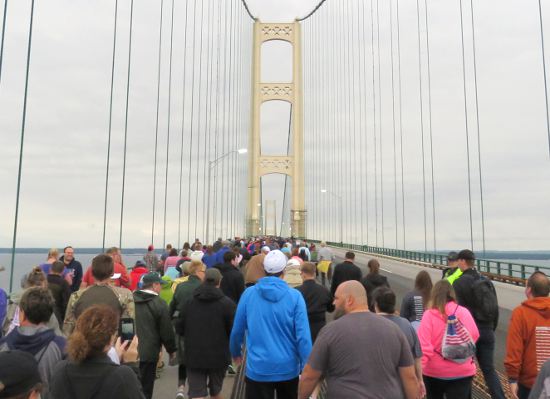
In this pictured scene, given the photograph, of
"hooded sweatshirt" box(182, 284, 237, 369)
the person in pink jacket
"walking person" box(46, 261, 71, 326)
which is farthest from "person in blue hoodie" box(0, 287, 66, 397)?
"walking person" box(46, 261, 71, 326)

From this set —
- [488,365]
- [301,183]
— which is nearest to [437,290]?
[488,365]

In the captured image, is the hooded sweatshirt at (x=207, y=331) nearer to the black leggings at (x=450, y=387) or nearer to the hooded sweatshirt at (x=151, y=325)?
the hooded sweatshirt at (x=151, y=325)

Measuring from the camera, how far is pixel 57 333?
3057 millimetres

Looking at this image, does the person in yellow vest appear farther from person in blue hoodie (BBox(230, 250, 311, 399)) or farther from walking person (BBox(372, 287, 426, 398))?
person in blue hoodie (BBox(230, 250, 311, 399))

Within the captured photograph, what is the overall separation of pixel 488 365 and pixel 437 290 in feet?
5.36

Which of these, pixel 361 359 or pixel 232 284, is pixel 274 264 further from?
pixel 232 284

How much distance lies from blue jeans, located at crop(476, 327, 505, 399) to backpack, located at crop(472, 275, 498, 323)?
0.38 feet

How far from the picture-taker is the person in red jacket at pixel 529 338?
3.65 meters

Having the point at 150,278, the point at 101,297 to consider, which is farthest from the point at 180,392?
the point at 101,297

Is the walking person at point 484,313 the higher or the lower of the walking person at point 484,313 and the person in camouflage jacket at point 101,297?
the lower

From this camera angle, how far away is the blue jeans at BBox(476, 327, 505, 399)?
16.0ft

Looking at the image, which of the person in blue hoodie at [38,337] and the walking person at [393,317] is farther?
the walking person at [393,317]

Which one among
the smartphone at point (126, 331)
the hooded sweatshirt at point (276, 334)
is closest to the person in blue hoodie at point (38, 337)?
the smartphone at point (126, 331)

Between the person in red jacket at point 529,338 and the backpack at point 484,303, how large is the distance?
53.7 inches
